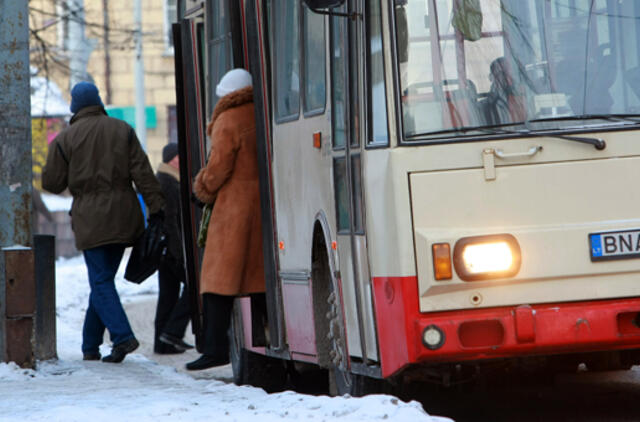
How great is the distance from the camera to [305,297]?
309 inches

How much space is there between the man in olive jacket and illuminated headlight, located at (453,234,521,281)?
477 centimetres

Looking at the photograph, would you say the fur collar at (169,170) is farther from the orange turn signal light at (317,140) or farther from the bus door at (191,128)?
the orange turn signal light at (317,140)

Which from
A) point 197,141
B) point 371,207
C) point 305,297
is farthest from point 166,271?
point 371,207

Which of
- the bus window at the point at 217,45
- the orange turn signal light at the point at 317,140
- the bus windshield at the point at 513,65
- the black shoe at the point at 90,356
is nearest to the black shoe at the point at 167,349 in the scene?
the black shoe at the point at 90,356

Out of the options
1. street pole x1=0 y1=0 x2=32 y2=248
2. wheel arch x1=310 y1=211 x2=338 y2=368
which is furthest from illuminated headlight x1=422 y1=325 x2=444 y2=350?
street pole x1=0 y1=0 x2=32 y2=248

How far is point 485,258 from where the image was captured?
6.20m

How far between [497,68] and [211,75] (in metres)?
3.79

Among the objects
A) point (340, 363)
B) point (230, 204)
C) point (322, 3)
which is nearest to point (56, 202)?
point (230, 204)

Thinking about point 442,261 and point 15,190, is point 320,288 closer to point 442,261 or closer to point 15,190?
point 442,261

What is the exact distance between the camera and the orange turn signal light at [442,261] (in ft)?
20.3

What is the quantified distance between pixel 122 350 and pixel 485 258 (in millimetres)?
4913

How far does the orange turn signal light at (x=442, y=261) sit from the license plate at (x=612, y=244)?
2.01 feet

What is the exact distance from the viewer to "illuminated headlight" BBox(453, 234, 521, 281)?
6.18 metres

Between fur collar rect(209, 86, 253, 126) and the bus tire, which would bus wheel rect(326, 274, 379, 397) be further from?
fur collar rect(209, 86, 253, 126)
